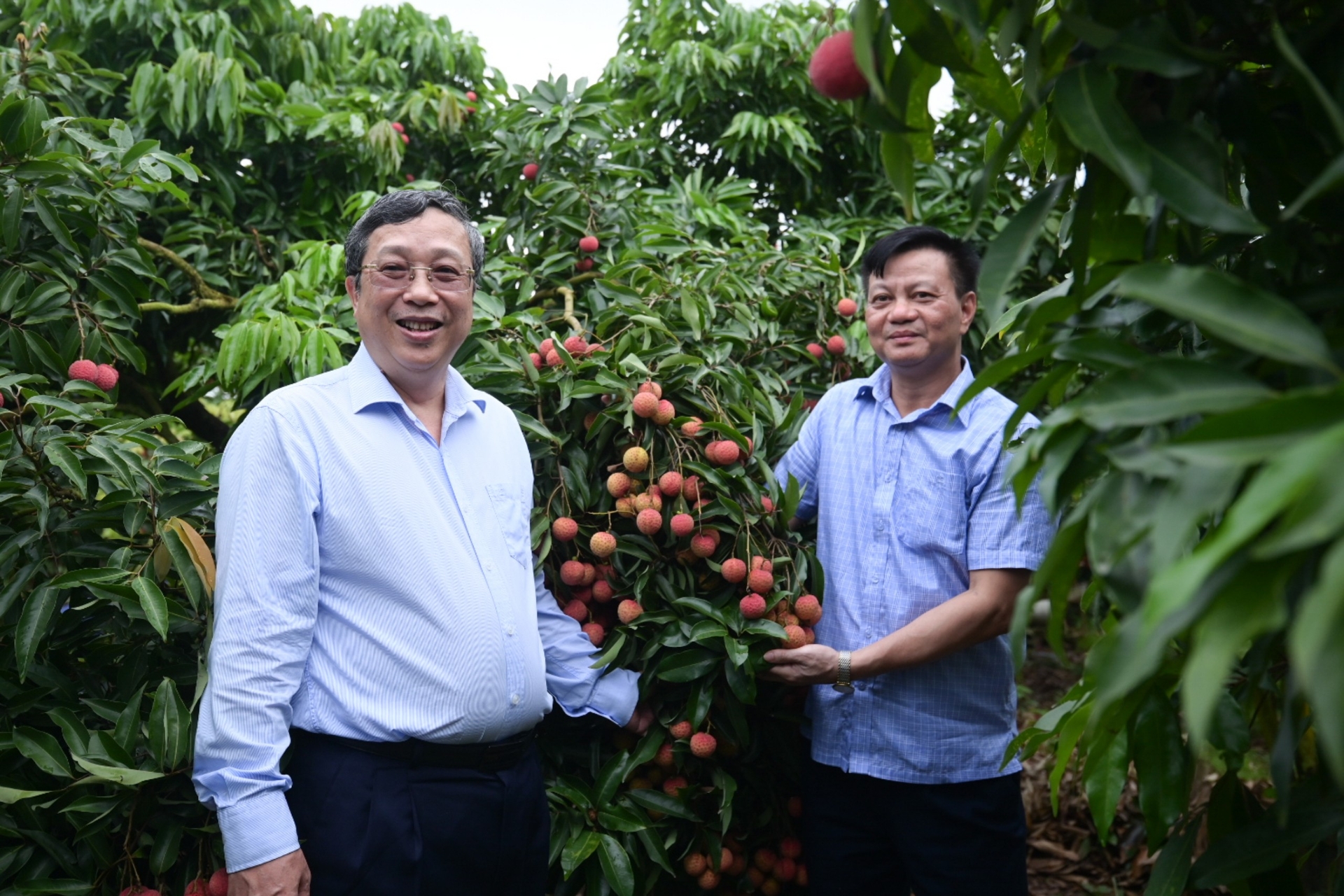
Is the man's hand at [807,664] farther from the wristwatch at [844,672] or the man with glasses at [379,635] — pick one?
the man with glasses at [379,635]

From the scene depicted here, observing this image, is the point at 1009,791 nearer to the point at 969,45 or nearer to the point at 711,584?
the point at 711,584

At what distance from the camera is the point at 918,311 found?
6.31 ft

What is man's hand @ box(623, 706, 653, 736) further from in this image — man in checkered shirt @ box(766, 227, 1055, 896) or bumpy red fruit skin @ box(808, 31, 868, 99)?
bumpy red fruit skin @ box(808, 31, 868, 99)

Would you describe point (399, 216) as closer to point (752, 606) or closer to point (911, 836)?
point (752, 606)

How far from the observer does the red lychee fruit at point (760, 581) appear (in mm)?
1827

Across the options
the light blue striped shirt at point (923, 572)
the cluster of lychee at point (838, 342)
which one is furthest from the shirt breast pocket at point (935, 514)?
the cluster of lychee at point (838, 342)

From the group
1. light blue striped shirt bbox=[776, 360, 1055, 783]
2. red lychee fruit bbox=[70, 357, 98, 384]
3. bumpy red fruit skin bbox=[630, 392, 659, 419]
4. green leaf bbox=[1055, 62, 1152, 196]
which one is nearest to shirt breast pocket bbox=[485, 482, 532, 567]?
bumpy red fruit skin bbox=[630, 392, 659, 419]

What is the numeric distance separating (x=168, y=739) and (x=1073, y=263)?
1.45 meters

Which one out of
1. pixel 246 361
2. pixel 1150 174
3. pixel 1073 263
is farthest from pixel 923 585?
pixel 246 361

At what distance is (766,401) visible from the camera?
2.25 m

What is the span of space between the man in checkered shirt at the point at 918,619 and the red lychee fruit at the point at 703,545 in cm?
23

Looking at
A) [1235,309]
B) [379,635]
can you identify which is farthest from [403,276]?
[1235,309]

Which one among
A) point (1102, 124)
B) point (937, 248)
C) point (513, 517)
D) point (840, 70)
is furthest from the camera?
point (937, 248)

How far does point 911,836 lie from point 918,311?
0.97m
